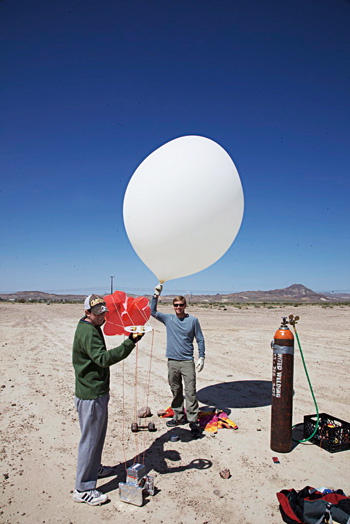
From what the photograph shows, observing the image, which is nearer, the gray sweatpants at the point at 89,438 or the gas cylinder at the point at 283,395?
the gray sweatpants at the point at 89,438

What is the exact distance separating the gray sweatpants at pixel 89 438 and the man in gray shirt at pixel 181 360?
72.0 inches

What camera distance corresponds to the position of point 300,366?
30.2 ft

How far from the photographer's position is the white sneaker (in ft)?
11.1

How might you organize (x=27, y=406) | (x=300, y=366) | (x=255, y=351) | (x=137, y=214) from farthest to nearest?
1. (x=255, y=351)
2. (x=300, y=366)
3. (x=27, y=406)
4. (x=137, y=214)

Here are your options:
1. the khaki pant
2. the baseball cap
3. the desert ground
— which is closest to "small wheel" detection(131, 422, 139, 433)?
the desert ground

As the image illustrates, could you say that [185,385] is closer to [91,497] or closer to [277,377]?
[277,377]

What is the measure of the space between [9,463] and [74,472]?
883 mm

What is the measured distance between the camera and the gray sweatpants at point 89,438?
11.0ft

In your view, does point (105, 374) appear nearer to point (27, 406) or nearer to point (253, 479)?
point (253, 479)

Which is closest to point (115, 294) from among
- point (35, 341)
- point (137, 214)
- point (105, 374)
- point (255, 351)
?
point (105, 374)

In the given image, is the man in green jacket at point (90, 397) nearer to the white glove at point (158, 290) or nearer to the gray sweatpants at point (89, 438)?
the gray sweatpants at point (89, 438)

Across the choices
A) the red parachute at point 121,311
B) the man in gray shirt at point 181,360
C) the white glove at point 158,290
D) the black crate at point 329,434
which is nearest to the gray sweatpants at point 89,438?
the red parachute at point 121,311

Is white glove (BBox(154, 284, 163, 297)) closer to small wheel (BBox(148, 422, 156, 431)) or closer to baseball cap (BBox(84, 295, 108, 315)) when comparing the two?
baseball cap (BBox(84, 295, 108, 315))

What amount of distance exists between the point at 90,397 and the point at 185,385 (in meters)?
2.08
